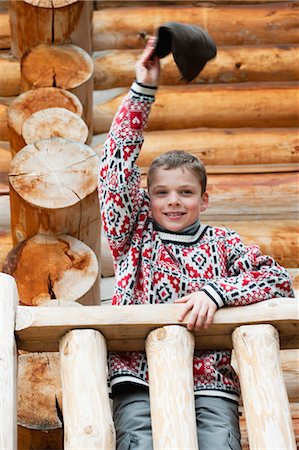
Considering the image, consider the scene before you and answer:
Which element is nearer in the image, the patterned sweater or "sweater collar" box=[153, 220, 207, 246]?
the patterned sweater

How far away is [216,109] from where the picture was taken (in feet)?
23.0

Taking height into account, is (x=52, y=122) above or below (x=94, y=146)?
below

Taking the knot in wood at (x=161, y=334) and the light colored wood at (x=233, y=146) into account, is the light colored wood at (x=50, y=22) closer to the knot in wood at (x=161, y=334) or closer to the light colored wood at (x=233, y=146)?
the light colored wood at (x=233, y=146)

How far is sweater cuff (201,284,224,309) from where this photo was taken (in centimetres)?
334

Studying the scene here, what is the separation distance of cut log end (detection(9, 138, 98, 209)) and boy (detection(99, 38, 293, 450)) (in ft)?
3.62

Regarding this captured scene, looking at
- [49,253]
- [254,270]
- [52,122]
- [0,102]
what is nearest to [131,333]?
[254,270]

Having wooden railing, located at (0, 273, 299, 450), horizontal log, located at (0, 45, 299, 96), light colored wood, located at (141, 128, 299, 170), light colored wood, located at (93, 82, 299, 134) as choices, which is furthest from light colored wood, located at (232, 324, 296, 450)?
horizontal log, located at (0, 45, 299, 96)

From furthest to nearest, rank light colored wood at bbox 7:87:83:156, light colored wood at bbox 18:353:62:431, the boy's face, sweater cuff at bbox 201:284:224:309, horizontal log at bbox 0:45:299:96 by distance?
horizontal log at bbox 0:45:299:96
light colored wood at bbox 7:87:83:156
light colored wood at bbox 18:353:62:431
the boy's face
sweater cuff at bbox 201:284:224:309

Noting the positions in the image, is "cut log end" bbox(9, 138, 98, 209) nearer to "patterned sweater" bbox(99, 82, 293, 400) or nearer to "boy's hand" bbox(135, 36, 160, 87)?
"patterned sweater" bbox(99, 82, 293, 400)

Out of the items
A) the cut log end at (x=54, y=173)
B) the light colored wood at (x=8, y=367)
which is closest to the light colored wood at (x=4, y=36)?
the cut log end at (x=54, y=173)

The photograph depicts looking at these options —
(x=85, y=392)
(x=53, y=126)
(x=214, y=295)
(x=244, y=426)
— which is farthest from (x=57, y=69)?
(x=85, y=392)

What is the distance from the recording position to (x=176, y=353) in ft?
10.5

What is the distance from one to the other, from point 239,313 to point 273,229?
291 cm

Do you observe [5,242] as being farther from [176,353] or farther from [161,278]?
[176,353]
